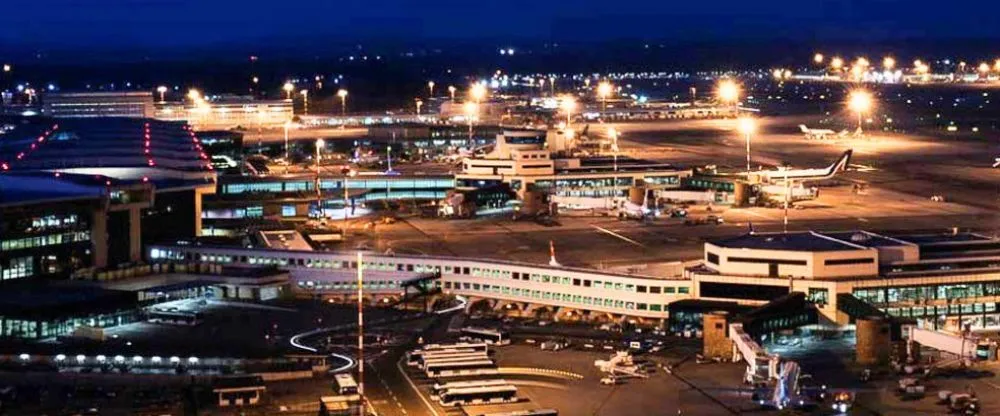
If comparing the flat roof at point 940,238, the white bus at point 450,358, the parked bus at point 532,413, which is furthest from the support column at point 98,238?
the flat roof at point 940,238

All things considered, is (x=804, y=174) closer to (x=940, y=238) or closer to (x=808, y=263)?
(x=940, y=238)

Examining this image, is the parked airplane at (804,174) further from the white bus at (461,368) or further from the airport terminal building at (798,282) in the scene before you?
the white bus at (461,368)

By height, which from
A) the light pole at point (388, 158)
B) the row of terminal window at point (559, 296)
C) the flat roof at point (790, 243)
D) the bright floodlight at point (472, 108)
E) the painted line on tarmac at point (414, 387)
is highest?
the bright floodlight at point (472, 108)

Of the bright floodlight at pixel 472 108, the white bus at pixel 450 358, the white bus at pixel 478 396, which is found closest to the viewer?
the white bus at pixel 478 396

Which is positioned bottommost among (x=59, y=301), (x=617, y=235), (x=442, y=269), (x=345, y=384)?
(x=345, y=384)

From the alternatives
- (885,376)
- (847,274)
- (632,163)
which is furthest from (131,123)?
(885,376)

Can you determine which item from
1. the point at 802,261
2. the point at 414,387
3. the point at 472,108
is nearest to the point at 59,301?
the point at 414,387
